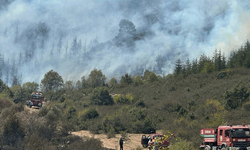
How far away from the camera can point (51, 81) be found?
110062mm

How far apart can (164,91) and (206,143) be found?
126 ft

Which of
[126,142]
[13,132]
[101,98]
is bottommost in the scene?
[126,142]

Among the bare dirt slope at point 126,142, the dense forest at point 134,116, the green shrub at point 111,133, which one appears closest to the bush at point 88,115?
the dense forest at point 134,116

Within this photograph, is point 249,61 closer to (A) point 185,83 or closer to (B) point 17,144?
(A) point 185,83

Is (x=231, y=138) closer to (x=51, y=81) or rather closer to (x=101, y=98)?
(x=101, y=98)

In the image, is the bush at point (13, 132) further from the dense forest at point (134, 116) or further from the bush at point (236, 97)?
the bush at point (236, 97)

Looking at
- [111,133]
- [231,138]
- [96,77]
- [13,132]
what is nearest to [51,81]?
[96,77]

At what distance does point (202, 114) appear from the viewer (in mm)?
32969

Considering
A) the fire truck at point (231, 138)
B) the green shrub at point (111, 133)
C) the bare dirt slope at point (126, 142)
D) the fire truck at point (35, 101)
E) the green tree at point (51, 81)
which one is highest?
the green tree at point (51, 81)

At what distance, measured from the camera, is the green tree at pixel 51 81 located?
360 feet

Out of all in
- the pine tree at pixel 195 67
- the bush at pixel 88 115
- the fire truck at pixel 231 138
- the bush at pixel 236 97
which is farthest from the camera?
the pine tree at pixel 195 67

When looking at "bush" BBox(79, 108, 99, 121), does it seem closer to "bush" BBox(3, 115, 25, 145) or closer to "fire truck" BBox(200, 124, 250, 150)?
"bush" BBox(3, 115, 25, 145)

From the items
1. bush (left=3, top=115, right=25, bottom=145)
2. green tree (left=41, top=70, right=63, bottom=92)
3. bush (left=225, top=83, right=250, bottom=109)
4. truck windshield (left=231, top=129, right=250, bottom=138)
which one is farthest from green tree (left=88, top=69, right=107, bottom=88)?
truck windshield (left=231, top=129, right=250, bottom=138)

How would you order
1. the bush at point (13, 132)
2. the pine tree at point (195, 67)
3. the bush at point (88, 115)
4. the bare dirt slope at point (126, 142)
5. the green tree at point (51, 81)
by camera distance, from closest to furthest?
the bush at point (13, 132), the bare dirt slope at point (126, 142), the bush at point (88, 115), the pine tree at point (195, 67), the green tree at point (51, 81)
